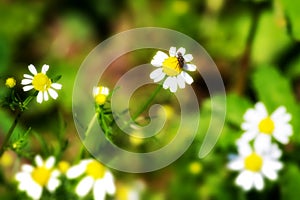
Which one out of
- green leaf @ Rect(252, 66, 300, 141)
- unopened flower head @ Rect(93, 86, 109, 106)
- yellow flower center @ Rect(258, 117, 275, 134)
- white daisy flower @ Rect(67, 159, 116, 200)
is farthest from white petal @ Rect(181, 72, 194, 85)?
green leaf @ Rect(252, 66, 300, 141)

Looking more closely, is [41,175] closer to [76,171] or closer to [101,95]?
[76,171]

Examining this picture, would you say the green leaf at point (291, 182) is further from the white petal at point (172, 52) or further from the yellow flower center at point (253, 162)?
the white petal at point (172, 52)

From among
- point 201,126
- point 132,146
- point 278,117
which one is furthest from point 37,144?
point 278,117

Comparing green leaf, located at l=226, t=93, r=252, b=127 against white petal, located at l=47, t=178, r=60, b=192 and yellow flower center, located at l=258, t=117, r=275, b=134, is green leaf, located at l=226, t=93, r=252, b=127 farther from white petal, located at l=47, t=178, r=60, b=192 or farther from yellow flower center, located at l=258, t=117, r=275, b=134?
white petal, located at l=47, t=178, r=60, b=192

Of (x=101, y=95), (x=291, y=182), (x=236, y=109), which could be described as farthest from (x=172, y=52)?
(x=291, y=182)

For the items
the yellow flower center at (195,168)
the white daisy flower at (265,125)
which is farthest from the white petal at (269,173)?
the yellow flower center at (195,168)

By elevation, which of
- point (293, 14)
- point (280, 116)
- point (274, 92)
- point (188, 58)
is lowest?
point (188, 58)

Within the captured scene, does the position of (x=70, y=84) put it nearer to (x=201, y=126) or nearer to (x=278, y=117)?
(x=201, y=126)
